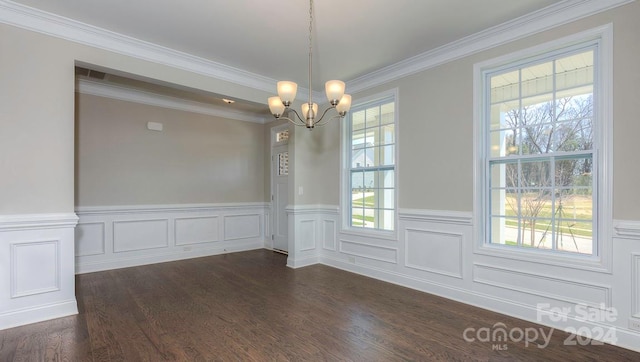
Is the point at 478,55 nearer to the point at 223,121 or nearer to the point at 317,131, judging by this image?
the point at 317,131

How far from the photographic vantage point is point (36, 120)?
2.91 m

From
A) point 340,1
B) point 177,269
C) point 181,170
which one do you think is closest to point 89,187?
point 181,170

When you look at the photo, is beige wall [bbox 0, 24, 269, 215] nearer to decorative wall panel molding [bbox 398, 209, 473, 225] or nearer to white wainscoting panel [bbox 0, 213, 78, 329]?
white wainscoting panel [bbox 0, 213, 78, 329]

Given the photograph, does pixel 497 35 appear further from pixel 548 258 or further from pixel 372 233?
pixel 372 233

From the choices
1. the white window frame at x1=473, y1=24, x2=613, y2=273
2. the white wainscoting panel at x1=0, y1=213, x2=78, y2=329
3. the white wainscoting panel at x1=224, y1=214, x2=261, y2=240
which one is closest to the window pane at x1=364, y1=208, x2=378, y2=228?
the white window frame at x1=473, y1=24, x2=613, y2=273

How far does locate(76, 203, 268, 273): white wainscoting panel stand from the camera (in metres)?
4.56

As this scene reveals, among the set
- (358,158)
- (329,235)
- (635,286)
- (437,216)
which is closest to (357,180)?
(358,158)

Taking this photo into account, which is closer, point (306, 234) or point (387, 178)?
point (387, 178)

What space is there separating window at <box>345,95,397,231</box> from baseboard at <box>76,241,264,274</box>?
8.12ft

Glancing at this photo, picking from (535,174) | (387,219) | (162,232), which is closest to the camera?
(535,174)

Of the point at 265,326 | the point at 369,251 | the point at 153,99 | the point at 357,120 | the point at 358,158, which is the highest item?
the point at 153,99

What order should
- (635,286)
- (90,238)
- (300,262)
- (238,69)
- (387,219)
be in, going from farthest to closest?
(300,262) → (90,238) → (387,219) → (238,69) → (635,286)

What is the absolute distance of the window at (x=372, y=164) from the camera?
4312 mm

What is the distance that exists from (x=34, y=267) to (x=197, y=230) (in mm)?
2716
